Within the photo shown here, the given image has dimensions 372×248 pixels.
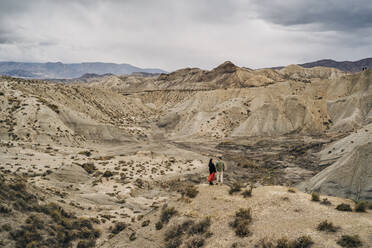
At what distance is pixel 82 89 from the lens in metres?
73.6

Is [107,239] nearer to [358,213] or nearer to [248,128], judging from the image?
[358,213]

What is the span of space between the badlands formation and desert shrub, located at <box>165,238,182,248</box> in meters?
0.04

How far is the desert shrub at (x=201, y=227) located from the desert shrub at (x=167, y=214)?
172 cm

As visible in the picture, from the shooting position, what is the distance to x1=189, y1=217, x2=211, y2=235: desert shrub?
11.3 metres

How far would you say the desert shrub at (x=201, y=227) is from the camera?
37.1 ft

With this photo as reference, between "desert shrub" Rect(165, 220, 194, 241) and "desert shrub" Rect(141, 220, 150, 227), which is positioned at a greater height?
"desert shrub" Rect(165, 220, 194, 241)

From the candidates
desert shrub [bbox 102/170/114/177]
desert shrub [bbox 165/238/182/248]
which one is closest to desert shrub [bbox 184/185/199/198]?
desert shrub [bbox 165/238/182/248]

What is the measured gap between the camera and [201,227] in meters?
11.4

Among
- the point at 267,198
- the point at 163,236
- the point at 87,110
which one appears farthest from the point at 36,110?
the point at 267,198

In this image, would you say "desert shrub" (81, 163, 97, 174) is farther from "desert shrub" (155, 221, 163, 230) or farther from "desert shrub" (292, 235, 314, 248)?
"desert shrub" (292, 235, 314, 248)

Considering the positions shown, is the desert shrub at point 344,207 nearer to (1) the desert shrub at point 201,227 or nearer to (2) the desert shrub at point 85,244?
(1) the desert shrub at point 201,227

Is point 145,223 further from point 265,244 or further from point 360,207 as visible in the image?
point 360,207

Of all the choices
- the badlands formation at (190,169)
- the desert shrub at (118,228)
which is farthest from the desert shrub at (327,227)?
the desert shrub at (118,228)

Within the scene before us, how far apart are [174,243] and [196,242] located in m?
1.04
